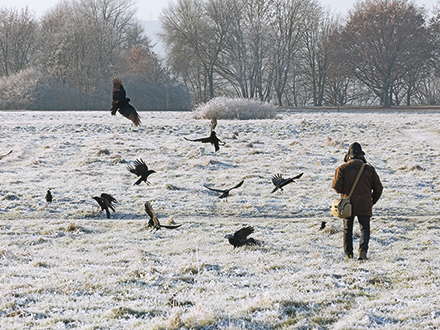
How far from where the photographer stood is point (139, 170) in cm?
938

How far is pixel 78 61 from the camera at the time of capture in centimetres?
4884

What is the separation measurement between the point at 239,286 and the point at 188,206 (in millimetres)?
4896

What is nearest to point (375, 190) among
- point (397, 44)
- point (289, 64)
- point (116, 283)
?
point (116, 283)

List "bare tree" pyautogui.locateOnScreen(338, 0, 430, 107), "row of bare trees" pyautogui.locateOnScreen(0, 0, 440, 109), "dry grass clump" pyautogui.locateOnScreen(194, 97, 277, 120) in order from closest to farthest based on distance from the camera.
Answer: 1. "dry grass clump" pyautogui.locateOnScreen(194, 97, 277, 120)
2. "bare tree" pyautogui.locateOnScreen(338, 0, 430, 107)
3. "row of bare trees" pyautogui.locateOnScreen(0, 0, 440, 109)

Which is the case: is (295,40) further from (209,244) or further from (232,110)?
(209,244)

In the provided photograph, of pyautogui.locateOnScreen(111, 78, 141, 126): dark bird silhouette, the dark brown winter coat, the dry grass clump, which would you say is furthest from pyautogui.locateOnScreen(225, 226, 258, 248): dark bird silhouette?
the dry grass clump

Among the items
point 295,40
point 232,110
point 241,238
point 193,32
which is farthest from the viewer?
point 295,40

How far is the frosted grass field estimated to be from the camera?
4.56 metres

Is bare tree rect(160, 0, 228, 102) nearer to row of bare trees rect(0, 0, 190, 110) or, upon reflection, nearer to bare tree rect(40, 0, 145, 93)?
row of bare trees rect(0, 0, 190, 110)

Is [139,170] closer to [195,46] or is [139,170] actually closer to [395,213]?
[395,213]

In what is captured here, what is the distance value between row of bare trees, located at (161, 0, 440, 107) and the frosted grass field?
30.6 m

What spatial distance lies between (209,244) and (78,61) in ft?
146

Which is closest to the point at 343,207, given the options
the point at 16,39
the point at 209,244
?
the point at 209,244

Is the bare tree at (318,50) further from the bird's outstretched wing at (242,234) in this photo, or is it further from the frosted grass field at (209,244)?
the bird's outstretched wing at (242,234)
